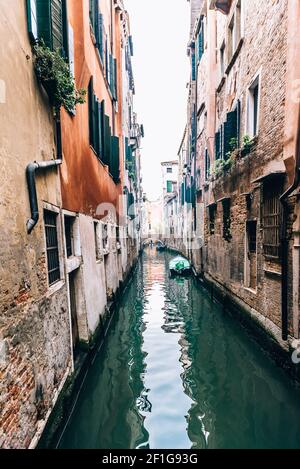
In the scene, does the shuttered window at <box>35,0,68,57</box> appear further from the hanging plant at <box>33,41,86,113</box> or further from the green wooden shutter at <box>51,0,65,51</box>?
the hanging plant at <box>33,41,86,113</box>

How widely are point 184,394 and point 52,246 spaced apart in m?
3.03

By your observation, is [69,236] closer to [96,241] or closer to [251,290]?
[96,241]

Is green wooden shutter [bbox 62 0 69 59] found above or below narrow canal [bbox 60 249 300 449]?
above

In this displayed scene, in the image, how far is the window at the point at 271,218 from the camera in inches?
202

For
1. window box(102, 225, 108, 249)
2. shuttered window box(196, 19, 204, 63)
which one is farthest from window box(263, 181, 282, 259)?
shuttered window box(196, 19, 204, 63)

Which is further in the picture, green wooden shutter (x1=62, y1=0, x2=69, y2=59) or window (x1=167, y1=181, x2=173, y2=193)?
window (x1=167, y1=181, x2=173, y2=193)

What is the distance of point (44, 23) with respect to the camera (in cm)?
344

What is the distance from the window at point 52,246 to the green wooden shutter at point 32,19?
1.91 meters

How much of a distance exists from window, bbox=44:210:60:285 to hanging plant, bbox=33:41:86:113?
1474 mm

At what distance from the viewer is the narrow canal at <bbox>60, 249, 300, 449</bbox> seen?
3.50 metres

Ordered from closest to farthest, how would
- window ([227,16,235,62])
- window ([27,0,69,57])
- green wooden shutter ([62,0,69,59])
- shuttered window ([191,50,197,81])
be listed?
window ([27,0,69,57]), green wooden shutter ([62,0,69,59]), window ([227,16,235,62]), shuttered window ([191,50,197,81])

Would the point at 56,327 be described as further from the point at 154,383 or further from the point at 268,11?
the point at 268,11

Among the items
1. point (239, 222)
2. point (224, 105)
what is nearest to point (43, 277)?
point (239, 222)

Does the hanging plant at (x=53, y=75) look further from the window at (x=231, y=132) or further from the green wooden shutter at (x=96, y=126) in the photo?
the window at (x=231, y=132)
